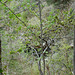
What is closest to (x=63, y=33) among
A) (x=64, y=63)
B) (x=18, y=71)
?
(x=64, y=63)

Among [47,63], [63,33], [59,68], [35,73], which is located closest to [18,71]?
[35,73]

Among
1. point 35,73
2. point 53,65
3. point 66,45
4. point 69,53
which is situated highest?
point 66,45

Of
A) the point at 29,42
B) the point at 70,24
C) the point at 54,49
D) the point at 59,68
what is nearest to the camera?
the point at 29,42

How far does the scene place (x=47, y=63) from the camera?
181cm

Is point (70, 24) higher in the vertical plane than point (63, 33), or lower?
higher

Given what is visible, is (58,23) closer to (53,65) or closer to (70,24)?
(70,24)

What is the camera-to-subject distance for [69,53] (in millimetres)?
1656

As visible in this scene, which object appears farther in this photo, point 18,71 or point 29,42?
point 18,71

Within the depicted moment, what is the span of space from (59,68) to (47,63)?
27cm

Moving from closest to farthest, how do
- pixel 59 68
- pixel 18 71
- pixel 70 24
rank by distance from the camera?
pixel 70 24
pixel 59 68
pixel 18 71

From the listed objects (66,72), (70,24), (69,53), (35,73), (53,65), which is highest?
(70,24)

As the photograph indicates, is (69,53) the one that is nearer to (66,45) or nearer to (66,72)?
(66,45)

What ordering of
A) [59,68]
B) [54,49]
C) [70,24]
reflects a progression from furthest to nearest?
[54,49] → [59,68] → [70,24]

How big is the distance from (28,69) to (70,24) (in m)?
1.66
